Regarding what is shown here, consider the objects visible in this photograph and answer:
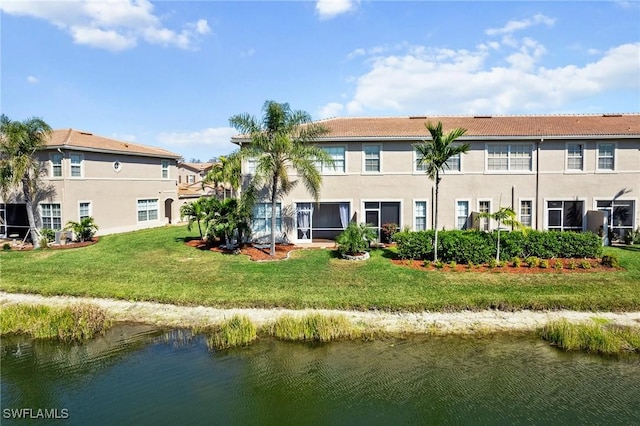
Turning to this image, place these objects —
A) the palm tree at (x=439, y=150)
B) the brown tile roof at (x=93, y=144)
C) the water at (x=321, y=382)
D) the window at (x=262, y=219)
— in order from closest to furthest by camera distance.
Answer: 1. the water at (x=321, y=382)
2. the palm tree at (x=439, y=150)
3. the window at (x=262, y=219)
4. the brown tile roof at (x=93, y=144)

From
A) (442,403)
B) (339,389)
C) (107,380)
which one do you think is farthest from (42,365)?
(442,403)

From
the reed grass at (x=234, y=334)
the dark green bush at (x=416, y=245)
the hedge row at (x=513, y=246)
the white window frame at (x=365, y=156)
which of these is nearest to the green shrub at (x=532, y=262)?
the hedge row at (x=513, y=246)

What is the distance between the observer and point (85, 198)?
24500mm

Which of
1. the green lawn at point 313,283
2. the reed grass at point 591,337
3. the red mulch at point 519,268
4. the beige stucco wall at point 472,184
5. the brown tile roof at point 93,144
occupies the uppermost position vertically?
the brown tile roof at point 93,144

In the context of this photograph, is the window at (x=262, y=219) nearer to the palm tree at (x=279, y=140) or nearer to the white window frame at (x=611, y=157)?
the palm tree at (x=279, y=140)

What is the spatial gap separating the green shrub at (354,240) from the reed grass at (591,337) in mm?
7822

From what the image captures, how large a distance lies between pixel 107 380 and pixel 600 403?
33.5ft

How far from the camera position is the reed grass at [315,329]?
35.8ft

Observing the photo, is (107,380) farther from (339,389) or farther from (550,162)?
(550,162)

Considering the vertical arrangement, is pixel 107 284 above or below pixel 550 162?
below

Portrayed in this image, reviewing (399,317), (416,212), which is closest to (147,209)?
(416,212)

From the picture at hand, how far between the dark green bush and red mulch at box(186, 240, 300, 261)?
17.0ft

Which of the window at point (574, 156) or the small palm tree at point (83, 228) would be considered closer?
the window at point (574, 156)

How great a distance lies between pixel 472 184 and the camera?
69.1ft
